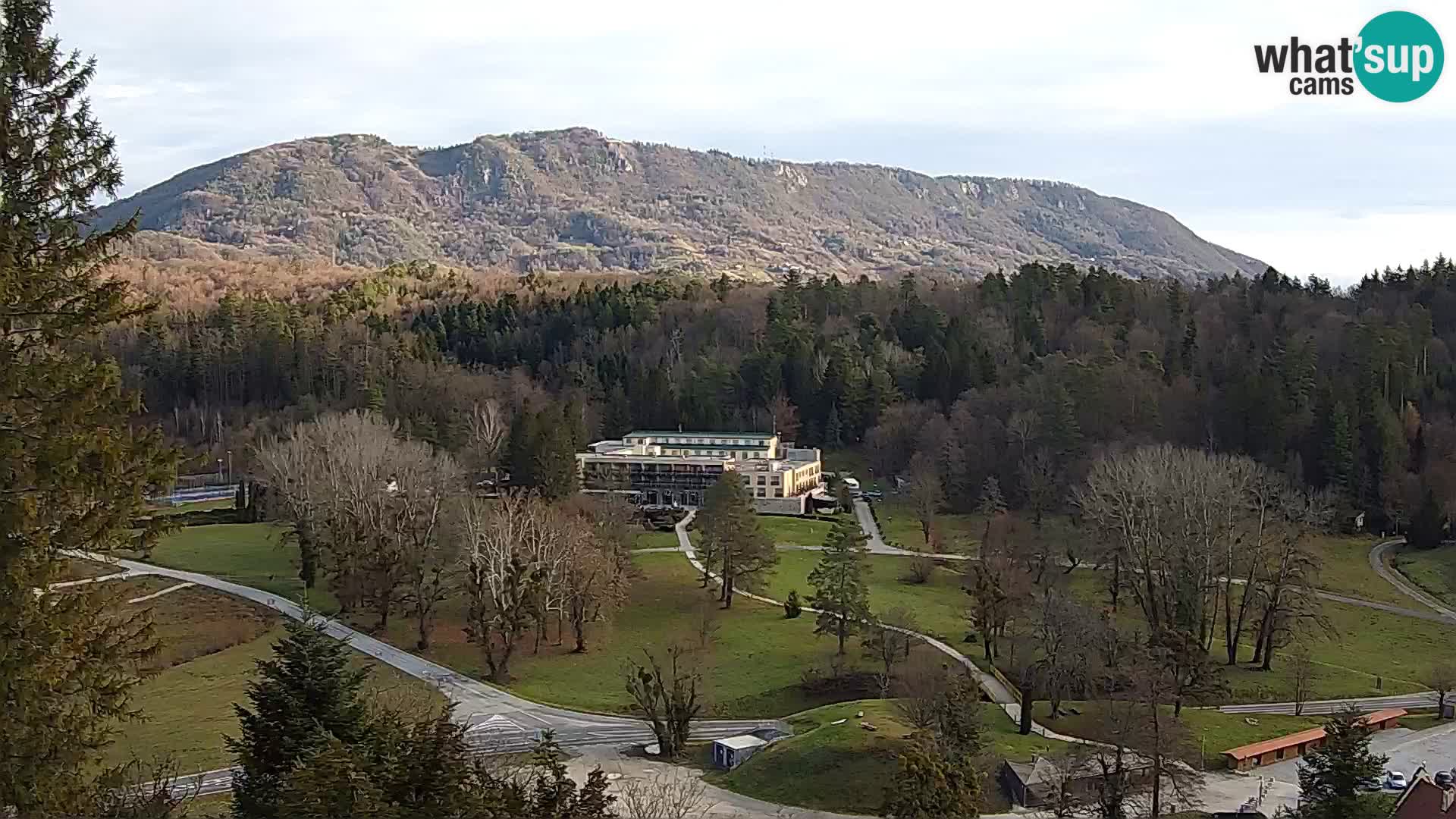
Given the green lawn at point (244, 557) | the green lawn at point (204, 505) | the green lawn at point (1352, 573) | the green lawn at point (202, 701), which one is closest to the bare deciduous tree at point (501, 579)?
the green lawn at point (202, 701)

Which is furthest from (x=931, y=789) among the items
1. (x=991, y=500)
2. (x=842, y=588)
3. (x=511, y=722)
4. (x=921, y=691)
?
(x=991, y=500)

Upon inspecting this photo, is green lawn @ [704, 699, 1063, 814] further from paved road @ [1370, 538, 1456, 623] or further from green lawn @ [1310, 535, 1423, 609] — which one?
paved road @ [1370, 538, 1456, 623]

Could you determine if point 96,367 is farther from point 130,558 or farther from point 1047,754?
point 130,558

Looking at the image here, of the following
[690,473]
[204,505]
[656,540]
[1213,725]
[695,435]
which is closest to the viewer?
[1213,725]

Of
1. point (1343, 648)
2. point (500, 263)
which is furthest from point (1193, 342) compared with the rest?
point (500, 263)

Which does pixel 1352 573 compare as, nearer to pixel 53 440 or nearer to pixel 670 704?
pixel 670 704

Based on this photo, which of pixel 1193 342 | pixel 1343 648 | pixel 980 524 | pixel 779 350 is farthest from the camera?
pixel 779 350
